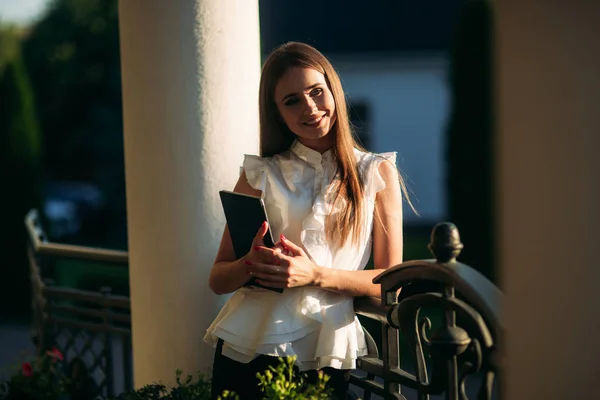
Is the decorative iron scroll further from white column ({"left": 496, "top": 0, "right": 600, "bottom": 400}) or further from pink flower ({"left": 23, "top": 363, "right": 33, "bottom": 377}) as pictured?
pink flower ({"left": 23, "top": 363, "right": 33, "bottom": 377})

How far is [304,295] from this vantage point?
114 inches

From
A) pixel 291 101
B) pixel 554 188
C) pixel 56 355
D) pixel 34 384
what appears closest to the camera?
pixel 554 188

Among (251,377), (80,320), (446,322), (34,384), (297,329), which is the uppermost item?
(446,322)

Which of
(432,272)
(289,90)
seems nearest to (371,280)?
(432,272)

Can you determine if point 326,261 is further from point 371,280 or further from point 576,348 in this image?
point 576,348

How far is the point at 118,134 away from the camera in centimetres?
2502

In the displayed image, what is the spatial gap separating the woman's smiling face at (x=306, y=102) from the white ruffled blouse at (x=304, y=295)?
10 cm

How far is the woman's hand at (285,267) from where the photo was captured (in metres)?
2.76

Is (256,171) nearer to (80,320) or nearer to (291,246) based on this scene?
(291,246)

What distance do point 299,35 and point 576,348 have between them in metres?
20.3

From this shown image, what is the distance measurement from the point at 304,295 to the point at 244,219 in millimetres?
311

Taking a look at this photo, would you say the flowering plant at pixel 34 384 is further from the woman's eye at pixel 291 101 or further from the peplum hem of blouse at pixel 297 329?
the woman's eye at pixel 291 101

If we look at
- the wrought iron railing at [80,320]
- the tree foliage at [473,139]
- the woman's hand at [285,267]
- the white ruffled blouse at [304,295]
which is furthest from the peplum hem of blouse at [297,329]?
the tree foliage at [473,139]

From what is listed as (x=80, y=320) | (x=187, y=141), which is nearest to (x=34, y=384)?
(x=80, y=320)
